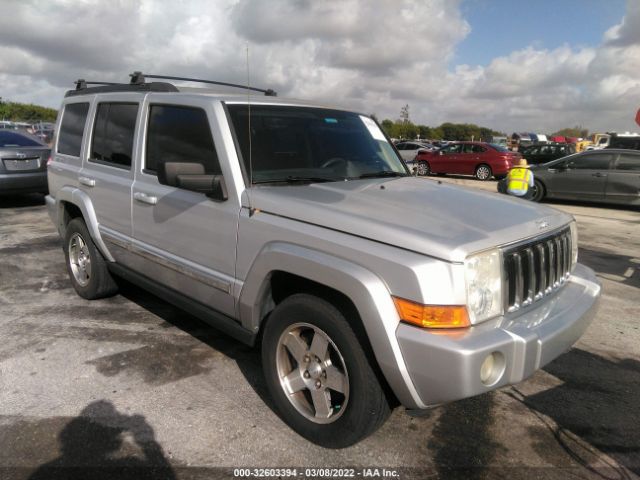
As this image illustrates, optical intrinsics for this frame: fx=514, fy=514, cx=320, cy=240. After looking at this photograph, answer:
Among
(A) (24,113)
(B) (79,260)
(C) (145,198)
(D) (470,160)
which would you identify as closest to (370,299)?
(C) (145,198)

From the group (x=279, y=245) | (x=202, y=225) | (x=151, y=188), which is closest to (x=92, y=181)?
(x=151, y=188)

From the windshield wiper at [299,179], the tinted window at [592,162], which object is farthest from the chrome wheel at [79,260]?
the tinted window at [592,162]

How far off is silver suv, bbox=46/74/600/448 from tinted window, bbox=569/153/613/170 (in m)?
10.8

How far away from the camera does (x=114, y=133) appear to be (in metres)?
4.27

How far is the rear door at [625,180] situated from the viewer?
40.6 ft

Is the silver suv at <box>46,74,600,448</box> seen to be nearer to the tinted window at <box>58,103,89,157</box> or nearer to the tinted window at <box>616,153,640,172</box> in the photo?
the tinted window at <box>58,103,89,157</box>

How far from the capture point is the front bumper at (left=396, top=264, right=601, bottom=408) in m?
2.16

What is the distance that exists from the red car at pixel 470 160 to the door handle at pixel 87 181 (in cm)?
1803

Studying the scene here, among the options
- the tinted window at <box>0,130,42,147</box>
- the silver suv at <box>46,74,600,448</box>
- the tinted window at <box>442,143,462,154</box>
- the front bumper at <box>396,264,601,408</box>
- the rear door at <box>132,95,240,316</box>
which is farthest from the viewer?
the tinted window at <box>442,143,462,154</box>

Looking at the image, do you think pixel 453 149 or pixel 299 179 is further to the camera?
pixel 453 149

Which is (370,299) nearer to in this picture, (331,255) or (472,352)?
(331,255)

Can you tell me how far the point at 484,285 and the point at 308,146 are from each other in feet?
5.48

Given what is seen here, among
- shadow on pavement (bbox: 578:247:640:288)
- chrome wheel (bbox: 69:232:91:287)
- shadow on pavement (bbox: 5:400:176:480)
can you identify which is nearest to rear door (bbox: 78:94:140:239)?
chrome wheel (bbox: 69:232:91:287)

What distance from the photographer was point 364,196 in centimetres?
298
